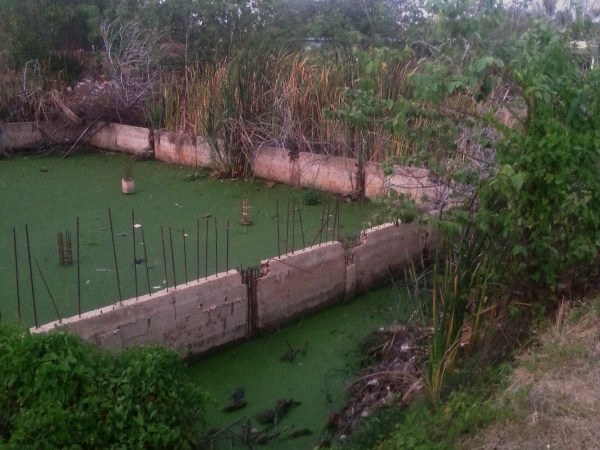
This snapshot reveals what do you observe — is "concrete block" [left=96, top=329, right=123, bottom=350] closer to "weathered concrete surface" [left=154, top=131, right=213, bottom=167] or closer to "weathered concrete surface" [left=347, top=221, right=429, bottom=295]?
"weathered concrete surface" [left=347, top=221, right=429, bottom=295]

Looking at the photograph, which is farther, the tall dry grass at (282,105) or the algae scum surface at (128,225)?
the tall dry grass at (282,105)

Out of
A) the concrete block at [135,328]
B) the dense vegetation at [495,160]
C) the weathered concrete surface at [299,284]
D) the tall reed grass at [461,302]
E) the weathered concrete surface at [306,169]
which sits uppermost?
the dense vegetation at [495,160]

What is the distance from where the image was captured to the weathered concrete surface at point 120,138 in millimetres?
10234

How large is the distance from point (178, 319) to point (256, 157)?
4.59 meters

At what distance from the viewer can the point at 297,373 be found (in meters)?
4.47

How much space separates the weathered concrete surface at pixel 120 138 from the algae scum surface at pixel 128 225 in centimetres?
26

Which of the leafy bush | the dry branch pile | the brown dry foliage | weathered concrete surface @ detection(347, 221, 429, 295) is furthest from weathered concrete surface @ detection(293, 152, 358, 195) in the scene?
the leafy bush

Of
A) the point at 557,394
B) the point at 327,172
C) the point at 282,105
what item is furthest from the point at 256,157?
the point at 557,394

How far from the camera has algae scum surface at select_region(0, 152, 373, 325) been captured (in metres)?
5.33

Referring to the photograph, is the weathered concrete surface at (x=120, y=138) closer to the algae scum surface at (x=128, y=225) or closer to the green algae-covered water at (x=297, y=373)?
the algae scum surface at (x=128, y=225)

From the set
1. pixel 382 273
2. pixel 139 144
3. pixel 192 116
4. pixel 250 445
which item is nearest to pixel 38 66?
pixel 139 144

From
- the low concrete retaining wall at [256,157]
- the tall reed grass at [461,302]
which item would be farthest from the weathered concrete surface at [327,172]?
the tall reed grass at [461,302]

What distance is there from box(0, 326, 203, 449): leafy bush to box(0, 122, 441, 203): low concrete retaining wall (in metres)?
3.14

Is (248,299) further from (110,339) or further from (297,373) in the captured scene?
(110,339)
